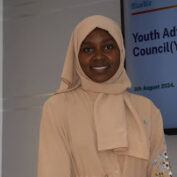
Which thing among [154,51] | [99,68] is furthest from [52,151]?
[154,51]

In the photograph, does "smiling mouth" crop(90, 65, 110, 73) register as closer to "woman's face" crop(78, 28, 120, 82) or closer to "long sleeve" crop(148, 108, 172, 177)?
"woman's face" crop(78, 28, 120, 82)

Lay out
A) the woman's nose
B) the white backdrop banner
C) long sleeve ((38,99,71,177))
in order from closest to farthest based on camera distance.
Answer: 1. long sleeve ((38,99,71,177))
2. the woman's nose
3. the white backdrop banner

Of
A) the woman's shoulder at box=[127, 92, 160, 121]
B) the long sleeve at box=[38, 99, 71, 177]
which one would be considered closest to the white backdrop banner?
the woman's shoulder at box=[127, 92, 160, 121]

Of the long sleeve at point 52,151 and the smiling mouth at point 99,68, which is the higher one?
the smiling mouth at point 99,68

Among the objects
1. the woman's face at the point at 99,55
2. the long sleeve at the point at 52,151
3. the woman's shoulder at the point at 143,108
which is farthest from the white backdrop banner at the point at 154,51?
the long sleeve at the point at 52,151

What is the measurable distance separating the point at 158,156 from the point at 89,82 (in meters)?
0.40

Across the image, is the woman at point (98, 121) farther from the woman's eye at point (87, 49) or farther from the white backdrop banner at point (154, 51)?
the white backdrop banner at point (154, 51)

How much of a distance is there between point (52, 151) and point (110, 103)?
29cm

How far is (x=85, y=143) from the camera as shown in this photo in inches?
53.5

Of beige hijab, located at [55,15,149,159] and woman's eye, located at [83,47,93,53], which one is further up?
woman's eye, located at [83,47,93,53]

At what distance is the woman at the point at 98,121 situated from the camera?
1.35m

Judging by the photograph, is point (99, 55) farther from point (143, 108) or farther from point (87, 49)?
point (143, 108)

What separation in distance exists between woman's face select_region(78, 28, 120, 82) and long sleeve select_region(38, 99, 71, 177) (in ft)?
0.75

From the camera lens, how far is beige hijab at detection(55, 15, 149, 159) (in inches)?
53.7
